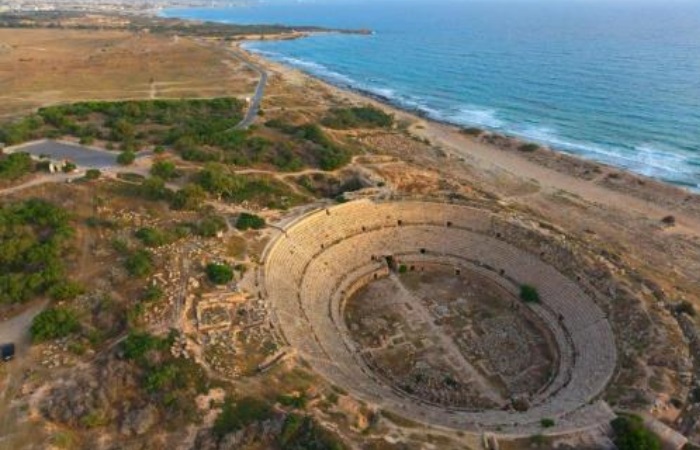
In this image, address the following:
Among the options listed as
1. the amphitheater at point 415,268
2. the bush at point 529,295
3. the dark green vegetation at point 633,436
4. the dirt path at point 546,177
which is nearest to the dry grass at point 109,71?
the dirt path at point 546,177

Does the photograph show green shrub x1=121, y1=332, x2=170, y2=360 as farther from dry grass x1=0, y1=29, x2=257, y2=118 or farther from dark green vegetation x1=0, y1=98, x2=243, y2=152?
dry grass x1=0, y1=29, x2=257, y2=118

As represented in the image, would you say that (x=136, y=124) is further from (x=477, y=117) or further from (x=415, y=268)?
(x=477, y=117)

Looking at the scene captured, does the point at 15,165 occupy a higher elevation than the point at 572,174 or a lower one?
higher

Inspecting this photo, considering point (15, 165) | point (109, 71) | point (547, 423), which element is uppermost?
point (15, 165)

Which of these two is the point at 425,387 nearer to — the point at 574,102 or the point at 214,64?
the point at 574,102

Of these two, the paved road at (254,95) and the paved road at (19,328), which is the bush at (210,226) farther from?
the paved road at (254,95)

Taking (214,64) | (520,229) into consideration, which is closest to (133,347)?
(520,229)

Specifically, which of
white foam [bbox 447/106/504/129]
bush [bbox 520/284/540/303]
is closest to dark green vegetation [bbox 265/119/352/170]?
bush [bbox 520/284/540/303]

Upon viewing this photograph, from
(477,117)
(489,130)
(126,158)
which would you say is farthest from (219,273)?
(477,117)
